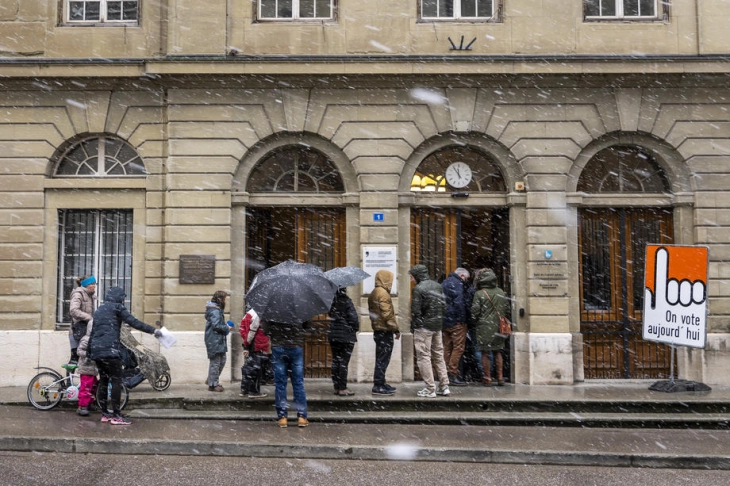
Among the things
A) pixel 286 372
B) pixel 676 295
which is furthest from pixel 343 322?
pixel 676 295

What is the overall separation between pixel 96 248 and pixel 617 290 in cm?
997

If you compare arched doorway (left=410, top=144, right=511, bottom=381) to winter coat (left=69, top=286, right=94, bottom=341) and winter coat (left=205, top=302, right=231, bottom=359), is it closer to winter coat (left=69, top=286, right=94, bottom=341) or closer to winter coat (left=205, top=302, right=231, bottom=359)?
winter coat (left=205, top=302, right=231, bottom=359)

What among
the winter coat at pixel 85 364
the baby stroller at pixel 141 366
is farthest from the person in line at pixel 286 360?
the winter coat at pixel 85 364

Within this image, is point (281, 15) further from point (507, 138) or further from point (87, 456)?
point (87, 456)

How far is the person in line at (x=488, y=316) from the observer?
12.6m

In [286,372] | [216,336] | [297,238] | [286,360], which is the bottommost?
[286,372]

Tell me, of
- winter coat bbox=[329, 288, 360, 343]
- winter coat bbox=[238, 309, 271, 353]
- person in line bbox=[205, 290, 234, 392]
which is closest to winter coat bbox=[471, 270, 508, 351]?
winter coat bbox=[329, 288, 360, 343]

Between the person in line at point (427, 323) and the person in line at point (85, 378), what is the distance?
4823mm

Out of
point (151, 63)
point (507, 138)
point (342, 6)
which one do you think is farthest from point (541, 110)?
point (151, 63)

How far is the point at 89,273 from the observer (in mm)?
13953

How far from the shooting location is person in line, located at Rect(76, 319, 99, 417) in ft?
34.6

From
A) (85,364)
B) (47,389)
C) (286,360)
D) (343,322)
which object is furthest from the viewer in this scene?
(343,322)

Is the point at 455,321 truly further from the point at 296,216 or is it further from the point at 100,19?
the point at 100,19

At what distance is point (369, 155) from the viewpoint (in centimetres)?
1354
